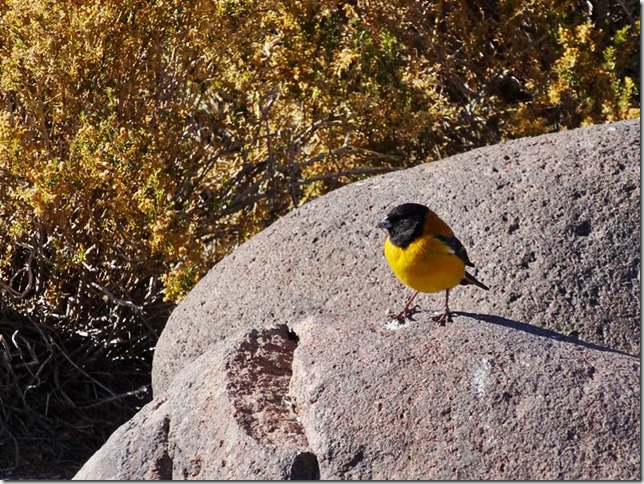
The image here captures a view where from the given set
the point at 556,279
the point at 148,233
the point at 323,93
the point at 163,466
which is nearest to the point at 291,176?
the point at 323,93

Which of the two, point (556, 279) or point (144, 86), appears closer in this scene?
point (556, 279)

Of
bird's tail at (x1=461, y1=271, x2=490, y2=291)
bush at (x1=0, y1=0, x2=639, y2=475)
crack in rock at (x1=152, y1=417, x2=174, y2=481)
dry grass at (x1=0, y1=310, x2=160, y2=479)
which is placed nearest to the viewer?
crack in rock at (x1=152, y1=417, x2=174, y2=481)

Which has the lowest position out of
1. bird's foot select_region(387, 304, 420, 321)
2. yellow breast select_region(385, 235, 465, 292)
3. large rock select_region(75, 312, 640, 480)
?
large rock select_region(75, 312, 640, 480)

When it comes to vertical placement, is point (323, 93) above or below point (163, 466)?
above

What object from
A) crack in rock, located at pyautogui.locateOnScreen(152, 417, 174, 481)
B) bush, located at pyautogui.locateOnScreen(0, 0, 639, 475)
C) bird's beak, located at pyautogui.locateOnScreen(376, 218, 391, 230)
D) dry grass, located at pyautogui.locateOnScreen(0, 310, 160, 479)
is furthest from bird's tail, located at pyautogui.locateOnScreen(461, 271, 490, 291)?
dry grass, located at pyautogui.locateOnScreen(0, 310, 160, 479)

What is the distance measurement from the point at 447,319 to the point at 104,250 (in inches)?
119

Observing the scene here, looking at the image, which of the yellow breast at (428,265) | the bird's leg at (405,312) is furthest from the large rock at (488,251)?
the yellow breast at (428,265)

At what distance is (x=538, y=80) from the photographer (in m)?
8.73

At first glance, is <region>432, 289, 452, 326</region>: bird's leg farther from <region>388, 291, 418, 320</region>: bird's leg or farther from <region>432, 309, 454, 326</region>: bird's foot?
<region>388, 291, 418, 320</region>: bird's leg

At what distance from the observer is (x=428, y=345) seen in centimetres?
505

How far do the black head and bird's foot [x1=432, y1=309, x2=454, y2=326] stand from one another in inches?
14.3

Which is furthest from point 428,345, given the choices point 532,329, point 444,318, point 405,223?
point 405,223

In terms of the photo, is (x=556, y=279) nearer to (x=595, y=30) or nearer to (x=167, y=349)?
(x=167, y=349)

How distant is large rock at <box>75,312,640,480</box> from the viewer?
4.66 meters
